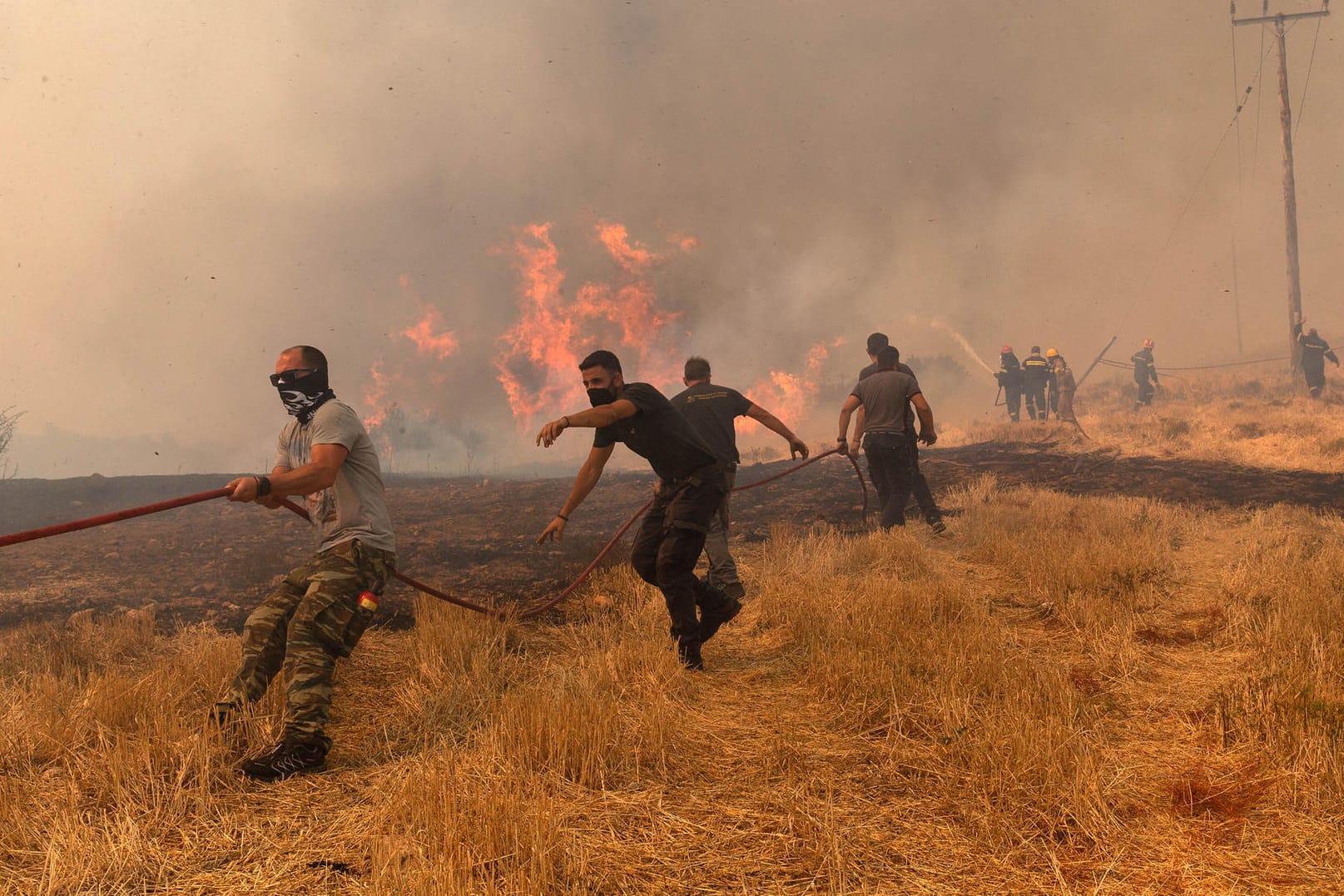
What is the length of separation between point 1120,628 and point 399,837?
4797 millimetres

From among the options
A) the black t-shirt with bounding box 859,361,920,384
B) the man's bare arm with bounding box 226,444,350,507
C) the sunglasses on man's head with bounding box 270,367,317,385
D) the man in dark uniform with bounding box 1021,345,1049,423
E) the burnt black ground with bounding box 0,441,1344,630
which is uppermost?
the man in dark uniform with bounding box 1021,345,1049,423

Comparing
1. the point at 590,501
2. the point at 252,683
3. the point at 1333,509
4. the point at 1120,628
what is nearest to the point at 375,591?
the point at 252,683

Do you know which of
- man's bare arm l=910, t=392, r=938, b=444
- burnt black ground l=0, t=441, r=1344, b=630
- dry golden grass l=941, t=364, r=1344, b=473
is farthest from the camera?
dry golden grass l=941, t=364, r=1344, b=473

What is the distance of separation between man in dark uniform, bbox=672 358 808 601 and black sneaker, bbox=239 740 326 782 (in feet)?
10.4

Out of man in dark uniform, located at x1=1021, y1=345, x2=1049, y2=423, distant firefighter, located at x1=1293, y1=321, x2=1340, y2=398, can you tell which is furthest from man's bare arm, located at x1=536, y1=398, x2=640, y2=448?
distant firefighter, located at x1=1293, y1=321, x2=1340, y2=398

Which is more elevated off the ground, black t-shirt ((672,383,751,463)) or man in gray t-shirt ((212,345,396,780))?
black t-shirt ((672,383,751,463))

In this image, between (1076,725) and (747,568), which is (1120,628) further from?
(747,568)

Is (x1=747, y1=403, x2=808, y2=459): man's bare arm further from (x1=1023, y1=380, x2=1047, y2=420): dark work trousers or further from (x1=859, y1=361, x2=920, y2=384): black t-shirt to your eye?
(x1=1023, y1=380, x2=1047, y2=420): dark work trousers

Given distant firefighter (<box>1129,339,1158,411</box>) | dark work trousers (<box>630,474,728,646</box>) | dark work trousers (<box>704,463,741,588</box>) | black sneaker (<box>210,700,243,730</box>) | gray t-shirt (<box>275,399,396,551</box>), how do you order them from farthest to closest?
distant firefighter (<box>1129,339,1158,411</box>), dark work trousers (<box>704,463,741,588</box>), dark work trousers (<box>630,474,728,646</box>), gray t-shirt (<box>275,399,396,551</box>), black sneaker (<box>210,700,243,730</box>)

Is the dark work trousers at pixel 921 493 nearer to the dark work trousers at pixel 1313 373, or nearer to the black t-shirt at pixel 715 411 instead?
the black t-shirt at pixel 715 411

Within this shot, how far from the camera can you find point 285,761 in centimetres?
331

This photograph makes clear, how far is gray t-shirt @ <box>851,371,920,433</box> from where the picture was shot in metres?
8.22

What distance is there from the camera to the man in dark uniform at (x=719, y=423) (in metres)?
5.85

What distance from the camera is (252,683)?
3.74 meters
